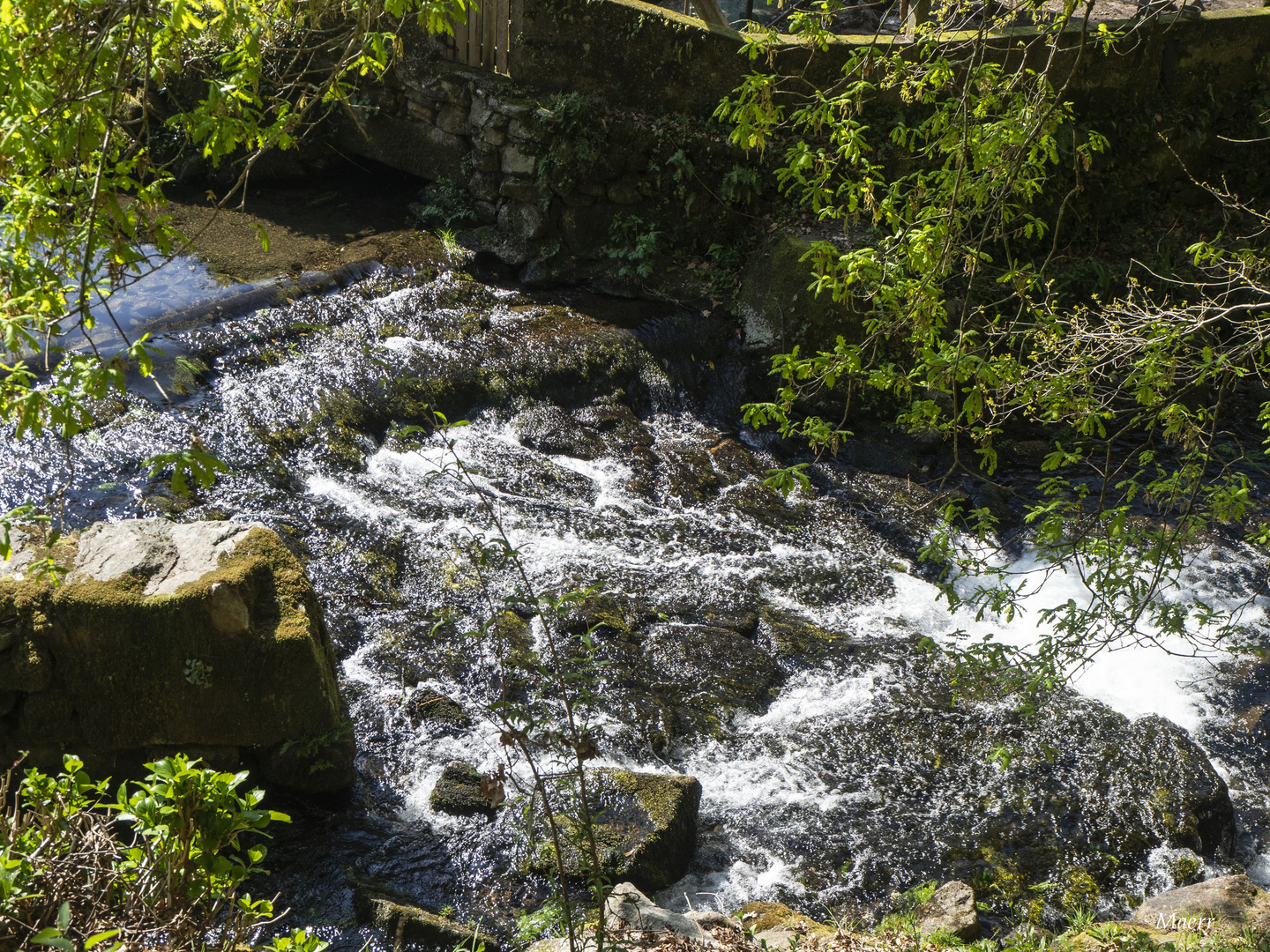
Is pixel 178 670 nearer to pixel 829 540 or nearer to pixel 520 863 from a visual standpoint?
pixel 520 863

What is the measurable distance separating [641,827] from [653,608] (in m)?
2.14

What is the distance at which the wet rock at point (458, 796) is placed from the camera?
16.4 feet

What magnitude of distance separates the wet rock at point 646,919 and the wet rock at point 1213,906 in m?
2.31

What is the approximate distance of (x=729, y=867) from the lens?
4.96 m

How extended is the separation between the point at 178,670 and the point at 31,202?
8.78ft

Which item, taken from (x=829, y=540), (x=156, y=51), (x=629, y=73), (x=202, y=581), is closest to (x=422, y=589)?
(x=202, y=581)

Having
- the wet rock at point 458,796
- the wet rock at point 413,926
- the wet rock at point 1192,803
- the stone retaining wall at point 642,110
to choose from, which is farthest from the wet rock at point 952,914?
the stone retaining wall at point 642,110

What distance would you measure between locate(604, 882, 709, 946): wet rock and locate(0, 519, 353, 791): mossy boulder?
181 centimetres

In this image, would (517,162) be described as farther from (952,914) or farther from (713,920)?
(952,914)

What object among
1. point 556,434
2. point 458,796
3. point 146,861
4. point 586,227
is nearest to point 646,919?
point 458,796

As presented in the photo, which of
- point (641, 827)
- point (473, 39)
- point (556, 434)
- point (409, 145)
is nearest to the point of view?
point (641, 827)

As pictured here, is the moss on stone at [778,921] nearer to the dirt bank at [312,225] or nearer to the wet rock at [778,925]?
the wet rock at [778,925]

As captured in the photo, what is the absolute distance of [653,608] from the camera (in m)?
6.71

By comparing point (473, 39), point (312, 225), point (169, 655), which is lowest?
point (169, 655)
